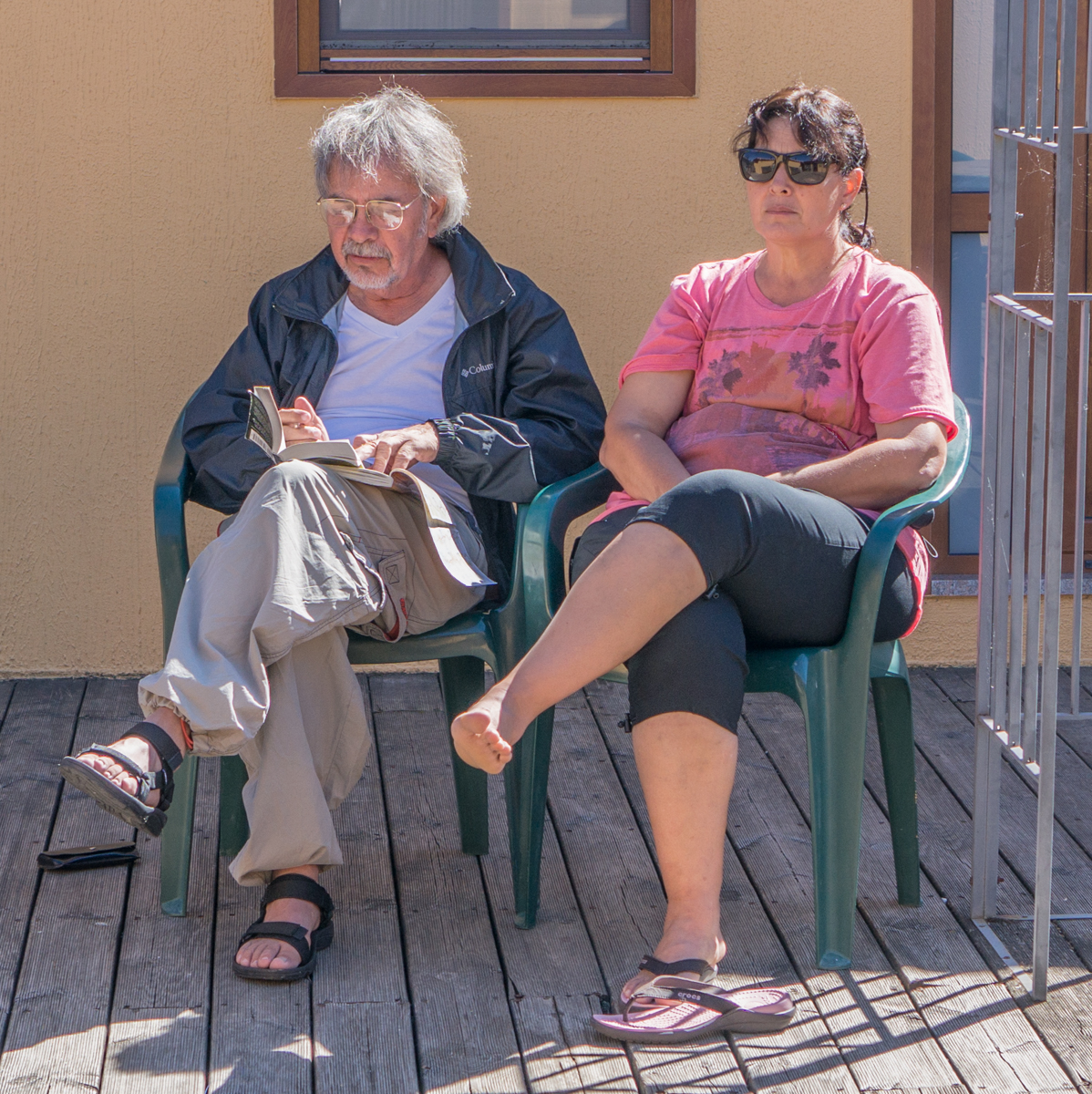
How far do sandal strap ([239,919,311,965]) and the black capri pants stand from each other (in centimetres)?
62

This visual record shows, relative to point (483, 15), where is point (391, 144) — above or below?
below

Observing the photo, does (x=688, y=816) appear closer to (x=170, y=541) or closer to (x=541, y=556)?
(x=541, y=556)

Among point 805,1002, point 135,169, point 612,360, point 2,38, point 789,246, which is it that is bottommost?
point 805,1002

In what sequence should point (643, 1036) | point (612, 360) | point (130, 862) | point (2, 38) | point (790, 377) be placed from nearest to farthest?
point (643, 1036) < point (790, 377) < point (130, 862) < point (2, 38) < point (612, 360)

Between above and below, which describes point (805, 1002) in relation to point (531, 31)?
below

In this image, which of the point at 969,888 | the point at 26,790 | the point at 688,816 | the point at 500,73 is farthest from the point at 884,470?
the point at 26,790

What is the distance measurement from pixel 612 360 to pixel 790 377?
129 centimetres

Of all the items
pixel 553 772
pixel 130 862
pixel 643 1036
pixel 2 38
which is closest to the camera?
pixel 643 1036

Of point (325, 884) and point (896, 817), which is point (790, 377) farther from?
point (325, 884)

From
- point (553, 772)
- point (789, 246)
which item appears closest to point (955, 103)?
point (789, 246)

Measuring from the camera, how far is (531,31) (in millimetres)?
3717

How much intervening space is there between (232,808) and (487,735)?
817mm

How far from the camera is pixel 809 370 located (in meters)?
2.59

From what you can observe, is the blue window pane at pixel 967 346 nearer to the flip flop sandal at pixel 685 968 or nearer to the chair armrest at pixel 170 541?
the flip flop sandal at pixel 685 968
